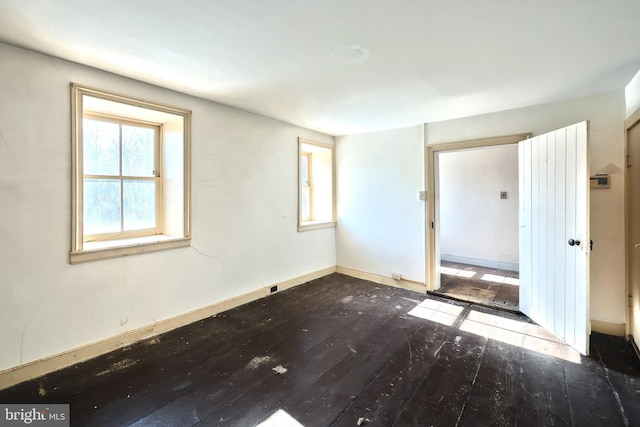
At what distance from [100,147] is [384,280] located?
150 inches

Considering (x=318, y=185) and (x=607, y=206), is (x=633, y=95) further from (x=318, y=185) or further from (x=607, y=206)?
Result: (x=318, y=185)

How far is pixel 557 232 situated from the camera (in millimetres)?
2643

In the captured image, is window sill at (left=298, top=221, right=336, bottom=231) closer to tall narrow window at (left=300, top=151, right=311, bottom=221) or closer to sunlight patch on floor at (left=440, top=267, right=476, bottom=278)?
tall narrow window at (left=300, top=151, right=311, bottom=221)

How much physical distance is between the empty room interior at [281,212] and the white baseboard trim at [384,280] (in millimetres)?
A: 187

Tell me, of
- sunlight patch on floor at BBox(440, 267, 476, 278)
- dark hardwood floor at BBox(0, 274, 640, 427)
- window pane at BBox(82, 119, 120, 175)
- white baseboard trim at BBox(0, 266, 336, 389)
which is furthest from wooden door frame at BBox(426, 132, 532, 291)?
window pane at BBox(82, 119, 120, 175)

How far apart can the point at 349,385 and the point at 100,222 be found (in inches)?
99.5

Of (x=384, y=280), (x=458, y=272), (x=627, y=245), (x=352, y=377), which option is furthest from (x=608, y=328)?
(x=352, y=377)

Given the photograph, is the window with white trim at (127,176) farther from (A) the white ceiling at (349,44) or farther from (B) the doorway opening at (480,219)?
(B) the doorway opening at (480,219)

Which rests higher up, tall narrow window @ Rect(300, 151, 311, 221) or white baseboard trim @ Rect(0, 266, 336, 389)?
tall narrow window @ Rect(300, 151, 311, 221)

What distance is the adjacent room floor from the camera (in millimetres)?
3570

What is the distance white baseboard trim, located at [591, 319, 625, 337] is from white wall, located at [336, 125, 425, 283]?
173 cm

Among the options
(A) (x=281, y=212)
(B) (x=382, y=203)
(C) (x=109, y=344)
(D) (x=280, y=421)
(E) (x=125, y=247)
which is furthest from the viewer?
(B) (x=382, y=203)

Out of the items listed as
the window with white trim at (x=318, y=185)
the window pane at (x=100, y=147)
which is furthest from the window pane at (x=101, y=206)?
the window with white trim at (x=318, y=185)

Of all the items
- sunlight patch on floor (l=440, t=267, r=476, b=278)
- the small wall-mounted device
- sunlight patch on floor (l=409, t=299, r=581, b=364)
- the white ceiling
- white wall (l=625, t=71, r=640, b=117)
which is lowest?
sunlight patch on floor (l=409, t=299, r=581, b=364)
